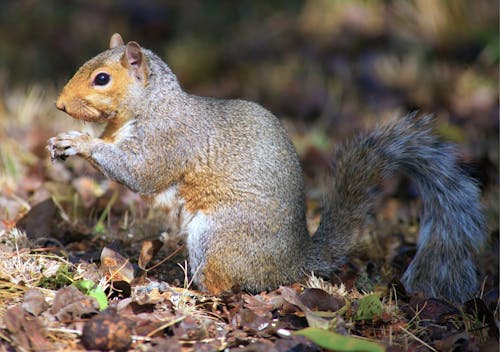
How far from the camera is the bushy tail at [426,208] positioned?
2.99 m

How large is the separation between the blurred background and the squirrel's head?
1.12m

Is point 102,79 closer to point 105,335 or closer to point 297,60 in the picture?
point 105,335

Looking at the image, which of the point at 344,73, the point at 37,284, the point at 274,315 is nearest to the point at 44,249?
the point at 37,284

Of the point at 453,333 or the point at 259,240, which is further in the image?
the point at 259,240

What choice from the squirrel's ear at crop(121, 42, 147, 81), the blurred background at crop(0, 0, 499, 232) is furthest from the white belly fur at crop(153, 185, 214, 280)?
the blurred background at crop(0, 0, 499, 232)

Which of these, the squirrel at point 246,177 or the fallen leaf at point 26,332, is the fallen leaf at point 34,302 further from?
the squirrel at point 246,177

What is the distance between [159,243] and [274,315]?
67 centimetres

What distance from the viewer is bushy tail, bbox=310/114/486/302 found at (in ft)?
9.80

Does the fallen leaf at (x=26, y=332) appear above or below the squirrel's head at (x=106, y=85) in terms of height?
below

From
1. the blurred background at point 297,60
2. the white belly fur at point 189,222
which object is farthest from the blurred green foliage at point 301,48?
the white belly fur at point 189,222

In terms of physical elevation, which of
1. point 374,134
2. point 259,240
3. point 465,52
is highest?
point 465,52

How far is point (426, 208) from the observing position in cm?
309

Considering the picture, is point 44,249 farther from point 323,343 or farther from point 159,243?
point 323,343

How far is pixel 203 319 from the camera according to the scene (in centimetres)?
246
